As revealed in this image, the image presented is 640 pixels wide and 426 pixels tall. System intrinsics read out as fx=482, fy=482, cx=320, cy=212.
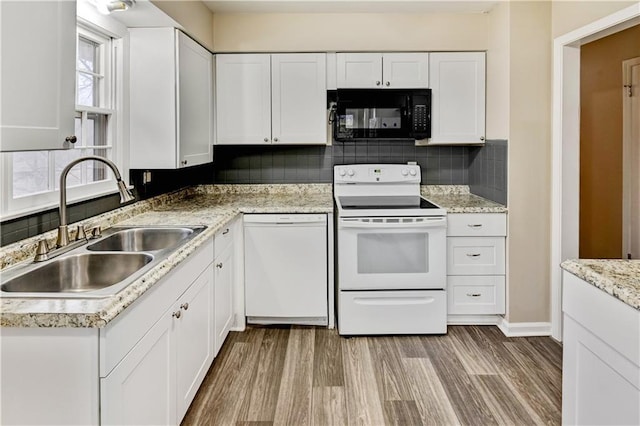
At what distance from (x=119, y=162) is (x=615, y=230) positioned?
3861 millimetres

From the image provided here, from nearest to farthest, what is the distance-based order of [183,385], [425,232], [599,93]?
1. [183,385]
2. [425,232]
3. [599,93]

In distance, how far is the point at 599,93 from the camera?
3988 mm

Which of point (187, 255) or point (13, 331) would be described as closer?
point (13, 331)

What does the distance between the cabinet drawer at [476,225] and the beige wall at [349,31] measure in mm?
1299

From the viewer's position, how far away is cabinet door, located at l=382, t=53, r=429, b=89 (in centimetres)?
366

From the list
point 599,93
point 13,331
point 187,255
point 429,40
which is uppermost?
point 429,40

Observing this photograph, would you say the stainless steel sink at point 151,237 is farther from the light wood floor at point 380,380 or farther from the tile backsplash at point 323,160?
the tile backsplash at point 323,160

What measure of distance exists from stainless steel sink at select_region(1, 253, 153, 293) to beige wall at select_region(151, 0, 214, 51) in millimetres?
1324

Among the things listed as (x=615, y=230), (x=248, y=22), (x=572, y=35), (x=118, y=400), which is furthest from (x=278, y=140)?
(x=615, y=230)

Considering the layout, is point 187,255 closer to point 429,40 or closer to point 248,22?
point 248,22

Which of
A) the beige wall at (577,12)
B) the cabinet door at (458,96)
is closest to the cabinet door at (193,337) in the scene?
the cabinet door at (458,96)

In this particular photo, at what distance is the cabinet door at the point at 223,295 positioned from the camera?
2.85 meters

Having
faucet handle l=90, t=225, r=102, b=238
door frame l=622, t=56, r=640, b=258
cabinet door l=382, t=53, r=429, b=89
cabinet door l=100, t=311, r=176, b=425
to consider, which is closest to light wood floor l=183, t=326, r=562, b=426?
cabinet door l=100, t=311, r=176, b=425

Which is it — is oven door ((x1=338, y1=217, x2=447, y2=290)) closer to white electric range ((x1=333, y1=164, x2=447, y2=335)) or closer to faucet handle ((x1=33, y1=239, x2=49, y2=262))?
white electric range ((x1=333, y1=164, x2=447, y2=335))
